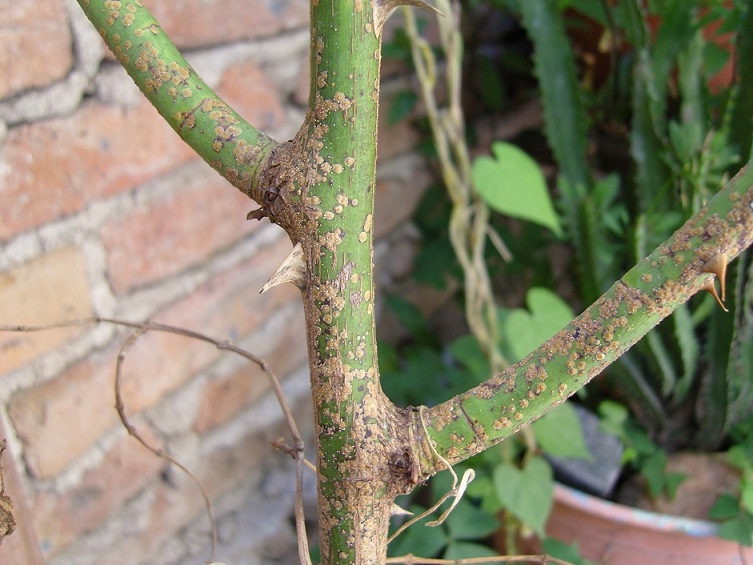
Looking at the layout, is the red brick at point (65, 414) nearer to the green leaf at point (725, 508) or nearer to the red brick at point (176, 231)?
the red brick at point (176, 231)

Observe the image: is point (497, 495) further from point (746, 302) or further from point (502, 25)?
point (502, 25)

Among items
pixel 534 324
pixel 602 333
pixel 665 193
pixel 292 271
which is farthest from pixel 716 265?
pixel 665 193

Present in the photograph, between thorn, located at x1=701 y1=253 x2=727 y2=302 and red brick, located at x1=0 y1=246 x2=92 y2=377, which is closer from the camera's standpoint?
thorn, located at x1=701 y1=253 x2=727 y2=302

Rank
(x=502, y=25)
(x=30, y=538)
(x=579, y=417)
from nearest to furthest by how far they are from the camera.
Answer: (x=30, y=538) < (x=579, y=417) < (x=502, y=25)

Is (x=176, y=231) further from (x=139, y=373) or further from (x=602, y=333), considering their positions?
(x=602, y=333)

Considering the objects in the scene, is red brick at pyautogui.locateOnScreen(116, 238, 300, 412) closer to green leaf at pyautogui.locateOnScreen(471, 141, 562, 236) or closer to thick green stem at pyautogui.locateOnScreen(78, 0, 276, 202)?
green leaf at pyautogui.locateOnScreen(471, 141, 562, 236)

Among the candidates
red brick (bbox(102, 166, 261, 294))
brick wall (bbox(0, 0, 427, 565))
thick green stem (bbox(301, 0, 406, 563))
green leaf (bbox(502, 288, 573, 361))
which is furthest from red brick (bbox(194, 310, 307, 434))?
thick green stem (bbox(301, 0, 406, 563))

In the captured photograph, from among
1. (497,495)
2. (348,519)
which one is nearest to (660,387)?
(497,495)
